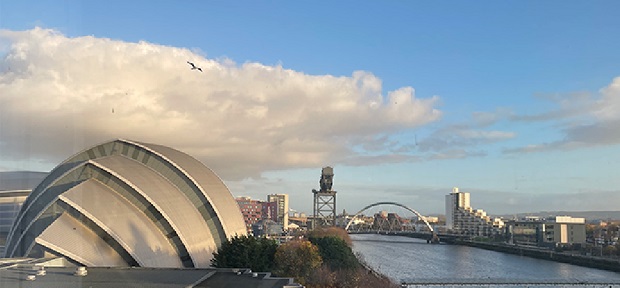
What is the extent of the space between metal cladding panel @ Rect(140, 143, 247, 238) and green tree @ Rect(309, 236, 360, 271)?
7.02 feet

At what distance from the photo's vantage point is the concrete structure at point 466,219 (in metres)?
50.6

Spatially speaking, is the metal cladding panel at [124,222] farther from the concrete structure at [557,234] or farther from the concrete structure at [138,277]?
the concrete structure at [557,234]

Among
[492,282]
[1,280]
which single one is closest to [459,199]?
[492,282]

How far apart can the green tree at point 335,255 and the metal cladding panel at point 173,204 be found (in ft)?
10.1

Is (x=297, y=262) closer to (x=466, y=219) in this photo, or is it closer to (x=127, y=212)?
(x=127, y=212)

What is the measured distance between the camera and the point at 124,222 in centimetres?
890

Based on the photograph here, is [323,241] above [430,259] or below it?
above

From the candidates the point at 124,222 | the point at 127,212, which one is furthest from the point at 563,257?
the point at 124,222

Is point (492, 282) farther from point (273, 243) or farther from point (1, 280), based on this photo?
point (1, 280)

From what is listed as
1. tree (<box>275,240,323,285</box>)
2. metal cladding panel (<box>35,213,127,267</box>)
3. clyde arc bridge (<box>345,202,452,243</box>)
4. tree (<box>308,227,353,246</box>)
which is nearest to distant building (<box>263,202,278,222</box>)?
clyde arc bridge (<box>345,202,452,243</box>)

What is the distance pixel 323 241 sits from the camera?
14.7m

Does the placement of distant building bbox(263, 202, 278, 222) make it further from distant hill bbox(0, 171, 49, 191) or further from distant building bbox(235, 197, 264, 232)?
distant hill bbox(0, 171, 49, 191)

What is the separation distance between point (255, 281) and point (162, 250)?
3.12 metres

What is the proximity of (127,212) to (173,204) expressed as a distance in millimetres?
1011
